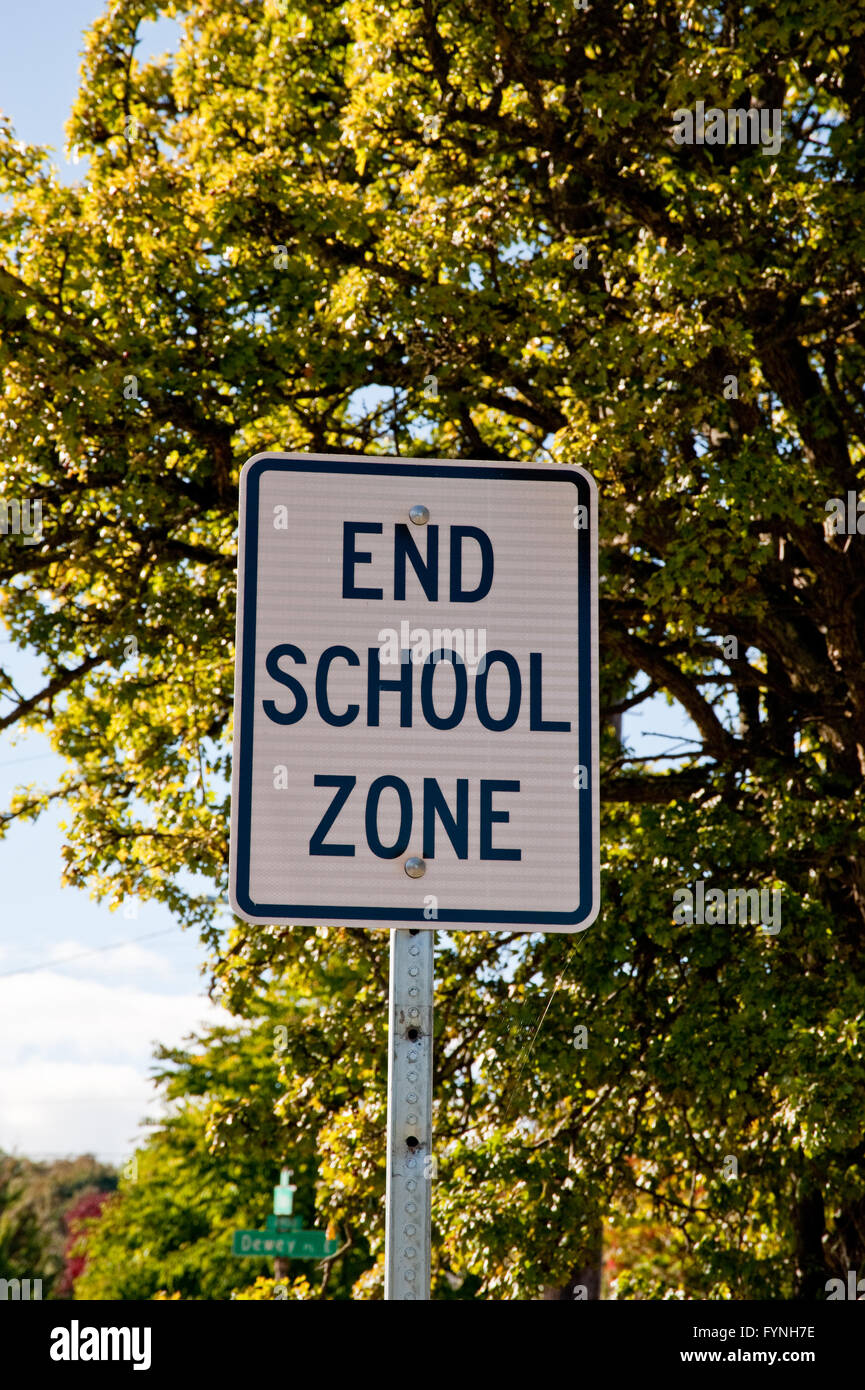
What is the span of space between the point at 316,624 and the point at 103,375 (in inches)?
286

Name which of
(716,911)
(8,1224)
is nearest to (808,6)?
(716,911)

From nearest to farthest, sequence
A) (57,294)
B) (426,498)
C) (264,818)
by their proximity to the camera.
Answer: (264,818) < (426,498) < (57,294)

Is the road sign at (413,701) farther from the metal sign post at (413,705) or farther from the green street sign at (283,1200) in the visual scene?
the green street sign at (283,1200)

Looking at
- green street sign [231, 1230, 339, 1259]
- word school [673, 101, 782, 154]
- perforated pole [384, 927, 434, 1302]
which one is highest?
word school [673, 101, 782, 154]

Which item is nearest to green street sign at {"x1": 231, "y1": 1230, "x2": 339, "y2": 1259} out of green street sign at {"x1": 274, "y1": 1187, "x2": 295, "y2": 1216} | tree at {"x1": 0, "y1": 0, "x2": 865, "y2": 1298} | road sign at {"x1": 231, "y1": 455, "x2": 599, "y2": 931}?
green street sign at {"x1": 274, "y1": 1187, "x2": 295, "y2": 1216}

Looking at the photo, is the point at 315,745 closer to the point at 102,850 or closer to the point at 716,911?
the point at 716,911

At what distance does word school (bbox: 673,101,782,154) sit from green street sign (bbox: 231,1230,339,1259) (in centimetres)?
1025

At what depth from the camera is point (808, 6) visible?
8500mm

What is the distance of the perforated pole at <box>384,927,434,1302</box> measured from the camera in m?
1.83

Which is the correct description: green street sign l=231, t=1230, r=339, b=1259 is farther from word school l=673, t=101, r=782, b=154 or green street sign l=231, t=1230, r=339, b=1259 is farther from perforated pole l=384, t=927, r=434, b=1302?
perforated pole l=384, t=927, r=434, b=1302

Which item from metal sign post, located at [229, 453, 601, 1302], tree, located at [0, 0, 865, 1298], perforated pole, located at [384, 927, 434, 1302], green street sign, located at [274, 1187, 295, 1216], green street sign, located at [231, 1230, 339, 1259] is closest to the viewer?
perforated pole, located at [384, 927, 434, 1302]

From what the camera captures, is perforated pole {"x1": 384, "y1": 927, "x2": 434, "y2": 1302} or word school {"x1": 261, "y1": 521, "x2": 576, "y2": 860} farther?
word school {"x1": 261, "y1": 521, "x2": 576, "y2": 860}

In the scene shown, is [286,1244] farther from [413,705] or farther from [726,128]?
[413,705]

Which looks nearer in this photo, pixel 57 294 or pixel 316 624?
pixel 316 624
